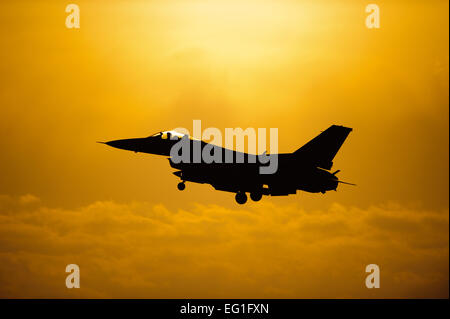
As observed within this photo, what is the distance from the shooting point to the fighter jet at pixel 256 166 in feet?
147

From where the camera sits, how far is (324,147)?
148 ft

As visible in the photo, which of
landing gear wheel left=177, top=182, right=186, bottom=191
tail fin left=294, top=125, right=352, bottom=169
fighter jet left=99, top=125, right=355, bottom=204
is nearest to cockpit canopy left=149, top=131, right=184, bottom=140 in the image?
fighter jet left=99, top=125, right=355, bottom=204

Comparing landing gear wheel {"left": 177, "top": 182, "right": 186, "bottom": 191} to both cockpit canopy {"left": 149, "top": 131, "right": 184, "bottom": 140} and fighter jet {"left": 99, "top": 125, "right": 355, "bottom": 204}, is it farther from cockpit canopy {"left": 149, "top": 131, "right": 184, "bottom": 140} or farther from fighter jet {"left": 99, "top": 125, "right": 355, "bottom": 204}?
cockpit canopy {"left": 149, "top": 131, "right": 184, "bottom": 140}

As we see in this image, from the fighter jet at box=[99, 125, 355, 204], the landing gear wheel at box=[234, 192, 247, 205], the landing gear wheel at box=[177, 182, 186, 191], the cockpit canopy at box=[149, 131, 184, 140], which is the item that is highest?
the cockpit canopy at box=[149, 131, 184, 140]

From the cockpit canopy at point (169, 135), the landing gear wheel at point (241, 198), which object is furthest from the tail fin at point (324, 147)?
the cockpit canopy at point (169, 135)

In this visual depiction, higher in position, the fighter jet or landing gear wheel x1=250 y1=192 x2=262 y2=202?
the fighter jet

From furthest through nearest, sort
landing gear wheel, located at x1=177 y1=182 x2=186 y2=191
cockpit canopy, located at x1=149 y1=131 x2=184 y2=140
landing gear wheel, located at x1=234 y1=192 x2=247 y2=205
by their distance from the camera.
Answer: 1. landing gear wheel, located at x1=234 y1=192 x2=247 y2=205
2. cockpit canopy, located at x1=149 y1=131 x2=184 y2=140
3. landing gear wheel, located at x1=177 y1=182 x2=186 y2=191

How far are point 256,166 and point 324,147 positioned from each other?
5455 millimetres

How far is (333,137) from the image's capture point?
4534cm

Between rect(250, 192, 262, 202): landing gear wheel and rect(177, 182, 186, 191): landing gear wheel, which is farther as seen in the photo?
rect(250, 192, 262, 202): landing gear wheel

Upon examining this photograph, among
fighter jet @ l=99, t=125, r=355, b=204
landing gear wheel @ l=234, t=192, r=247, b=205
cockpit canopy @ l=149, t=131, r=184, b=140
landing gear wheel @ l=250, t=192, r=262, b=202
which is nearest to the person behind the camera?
fighter jet @ l=99, t=125, r=355, b=204

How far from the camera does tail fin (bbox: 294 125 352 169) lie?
44938mm
